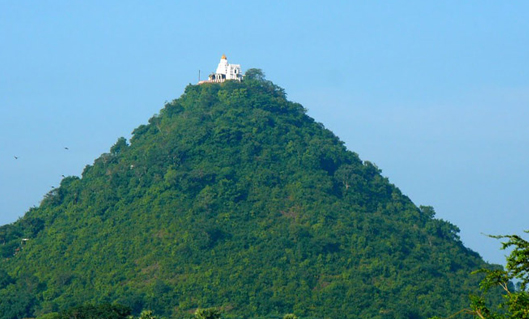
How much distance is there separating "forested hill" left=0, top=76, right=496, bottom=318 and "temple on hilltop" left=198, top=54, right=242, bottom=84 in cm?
244

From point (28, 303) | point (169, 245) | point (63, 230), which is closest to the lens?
point (28, 303)

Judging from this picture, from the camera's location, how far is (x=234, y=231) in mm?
102875

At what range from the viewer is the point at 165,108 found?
12206 centimetres

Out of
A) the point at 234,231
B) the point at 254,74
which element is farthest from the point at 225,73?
the point at 234,231

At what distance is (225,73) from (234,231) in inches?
1114

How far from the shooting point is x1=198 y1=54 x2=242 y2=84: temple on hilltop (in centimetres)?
12481

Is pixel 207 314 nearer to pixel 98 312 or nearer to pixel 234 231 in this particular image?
pixel 98 312

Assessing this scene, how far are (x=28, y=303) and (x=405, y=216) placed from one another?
41.0m

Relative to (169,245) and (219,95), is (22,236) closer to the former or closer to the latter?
(169,245)

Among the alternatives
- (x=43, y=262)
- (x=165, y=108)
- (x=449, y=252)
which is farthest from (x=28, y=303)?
(x=449, y=252)

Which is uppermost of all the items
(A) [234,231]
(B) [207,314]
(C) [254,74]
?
(C) [254,74]

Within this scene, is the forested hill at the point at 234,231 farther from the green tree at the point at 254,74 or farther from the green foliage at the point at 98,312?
the green foliage at the point at 98,312

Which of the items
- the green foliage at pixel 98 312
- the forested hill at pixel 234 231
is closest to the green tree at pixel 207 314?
the green foliage at pixel 98 312

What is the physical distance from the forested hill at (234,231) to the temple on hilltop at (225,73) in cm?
244
